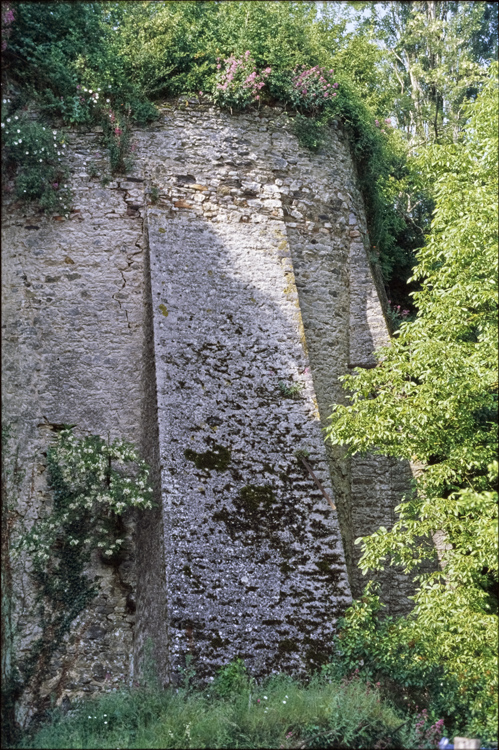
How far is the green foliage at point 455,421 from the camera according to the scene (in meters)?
6.14

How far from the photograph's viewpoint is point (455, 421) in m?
6.86

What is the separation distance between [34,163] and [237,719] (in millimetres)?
5952

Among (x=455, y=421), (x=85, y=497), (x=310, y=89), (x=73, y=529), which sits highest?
(x=310, y=89)

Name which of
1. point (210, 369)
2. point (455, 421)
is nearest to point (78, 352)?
point (210, 369)

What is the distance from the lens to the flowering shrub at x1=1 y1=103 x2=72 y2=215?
7.62 m

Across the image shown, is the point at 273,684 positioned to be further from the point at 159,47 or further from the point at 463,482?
the point at 159,47

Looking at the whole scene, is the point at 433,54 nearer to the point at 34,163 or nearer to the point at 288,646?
the point at 34,163

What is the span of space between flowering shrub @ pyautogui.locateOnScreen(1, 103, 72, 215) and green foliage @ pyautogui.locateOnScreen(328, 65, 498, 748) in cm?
390

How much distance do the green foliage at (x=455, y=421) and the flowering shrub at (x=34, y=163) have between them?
390cm

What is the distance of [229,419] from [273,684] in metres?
2.41

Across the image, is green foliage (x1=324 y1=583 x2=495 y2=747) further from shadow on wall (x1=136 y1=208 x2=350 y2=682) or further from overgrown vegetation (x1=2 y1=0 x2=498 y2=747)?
shadow on wall (x1=136 y1=208 x2=350 y2=682)

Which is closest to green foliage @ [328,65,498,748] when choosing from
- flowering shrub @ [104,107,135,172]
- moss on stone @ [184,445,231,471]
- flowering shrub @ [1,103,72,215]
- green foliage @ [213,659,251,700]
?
moss on stone @ [184,445,231,471]

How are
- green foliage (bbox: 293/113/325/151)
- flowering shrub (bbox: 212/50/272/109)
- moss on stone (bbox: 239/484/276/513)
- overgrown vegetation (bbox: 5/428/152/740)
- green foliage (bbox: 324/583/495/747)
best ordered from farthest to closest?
1. green foliage (bbox: 293/113/325/151)
2. flowering shrub (bbox: 212/50/272/109)
3. overgrown vegetation (bbox: 5/428/152/740)
4. moss on stone (bbox: 239/484/276/513)
5. green foliage (bbox: 324/583/495/747)

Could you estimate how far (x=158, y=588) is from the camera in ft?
20.0
